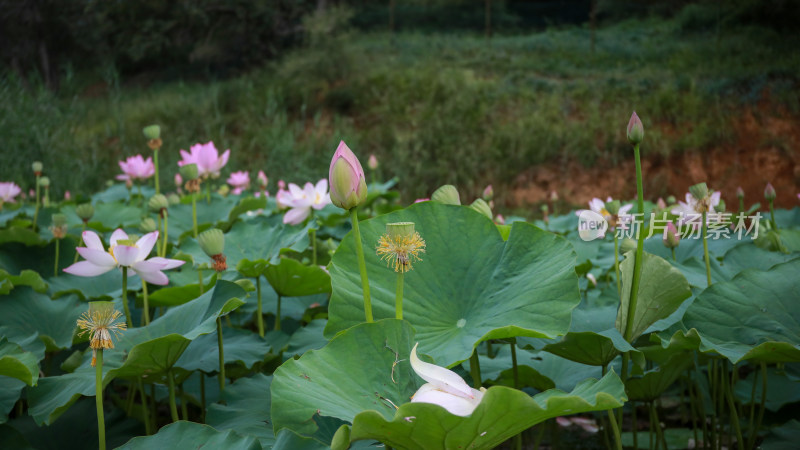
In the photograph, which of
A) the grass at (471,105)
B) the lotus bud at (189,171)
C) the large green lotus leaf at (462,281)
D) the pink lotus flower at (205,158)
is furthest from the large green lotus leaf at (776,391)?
the grass at (471,105)

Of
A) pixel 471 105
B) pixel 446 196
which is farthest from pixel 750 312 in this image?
pixel 471 105

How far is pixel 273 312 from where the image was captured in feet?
4.50

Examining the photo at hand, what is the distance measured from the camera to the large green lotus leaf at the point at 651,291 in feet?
2.57

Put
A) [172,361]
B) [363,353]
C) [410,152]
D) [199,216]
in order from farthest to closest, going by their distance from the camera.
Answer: [410,152] < [199,216] < [172,361] < [363,353]

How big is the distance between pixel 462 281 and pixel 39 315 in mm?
722

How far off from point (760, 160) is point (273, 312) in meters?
7.16

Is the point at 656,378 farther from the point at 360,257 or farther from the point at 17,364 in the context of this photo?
the point at 17,364

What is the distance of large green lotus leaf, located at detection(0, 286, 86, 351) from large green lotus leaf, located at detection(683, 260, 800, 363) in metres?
0.96

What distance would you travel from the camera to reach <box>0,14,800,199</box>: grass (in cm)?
718

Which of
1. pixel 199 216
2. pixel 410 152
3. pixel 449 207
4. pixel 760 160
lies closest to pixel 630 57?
pixel 760 160

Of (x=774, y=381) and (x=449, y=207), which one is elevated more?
(x=449, y=207)

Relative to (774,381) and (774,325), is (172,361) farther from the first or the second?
(774,381)

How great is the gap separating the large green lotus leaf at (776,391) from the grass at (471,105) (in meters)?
4.17

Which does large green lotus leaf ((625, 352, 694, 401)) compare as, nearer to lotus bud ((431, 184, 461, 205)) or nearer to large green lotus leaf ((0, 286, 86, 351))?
lotus bud ((431, 184, 461, 205))
